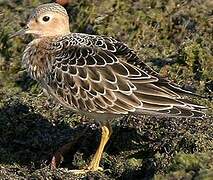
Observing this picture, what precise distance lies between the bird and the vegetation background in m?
0.36

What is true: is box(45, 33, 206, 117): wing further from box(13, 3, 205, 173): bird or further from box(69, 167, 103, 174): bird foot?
box(69, 167, 103, 174): bird foot

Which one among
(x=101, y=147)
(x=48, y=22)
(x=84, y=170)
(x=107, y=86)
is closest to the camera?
(x=107, y=86)

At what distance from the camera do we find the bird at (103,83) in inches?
262

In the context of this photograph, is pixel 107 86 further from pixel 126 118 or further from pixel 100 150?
pixel 126 118

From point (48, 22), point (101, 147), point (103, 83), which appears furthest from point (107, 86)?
point (48, 22)

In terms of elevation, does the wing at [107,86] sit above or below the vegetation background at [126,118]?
above

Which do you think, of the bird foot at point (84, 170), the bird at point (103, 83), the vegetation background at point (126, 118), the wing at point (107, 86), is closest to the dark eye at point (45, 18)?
the bird at point (103, 83)

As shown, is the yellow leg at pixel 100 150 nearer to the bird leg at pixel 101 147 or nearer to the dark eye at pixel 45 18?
the bird leg at pixel 101 147

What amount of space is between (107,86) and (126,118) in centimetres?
112

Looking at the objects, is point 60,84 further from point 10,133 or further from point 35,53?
point 10,133

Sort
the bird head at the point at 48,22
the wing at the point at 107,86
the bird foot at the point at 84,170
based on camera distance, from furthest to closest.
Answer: the bird head at the point at 48,22, the bird foot at the point at 84,170, the wing at the point at 107,86

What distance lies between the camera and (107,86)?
6766 mm

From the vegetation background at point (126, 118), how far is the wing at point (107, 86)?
0.45m

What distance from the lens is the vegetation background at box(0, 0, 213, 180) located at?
674 cm
